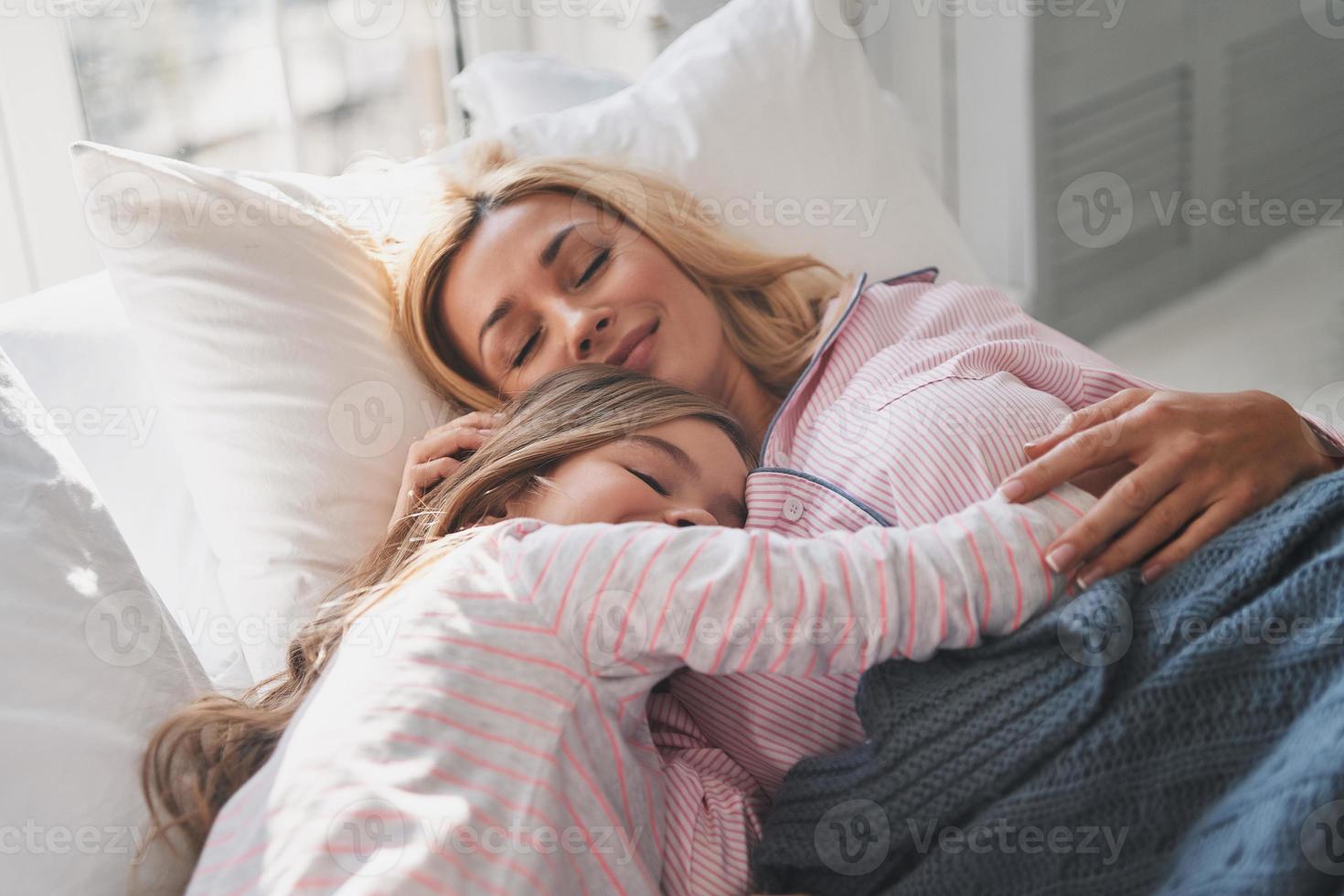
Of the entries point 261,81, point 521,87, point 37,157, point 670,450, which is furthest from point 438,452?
point 261,81

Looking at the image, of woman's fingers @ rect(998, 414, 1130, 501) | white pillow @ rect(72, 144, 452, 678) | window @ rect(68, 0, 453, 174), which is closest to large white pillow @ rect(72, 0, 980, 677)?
white pillow @ rect(72, 144, 452, 678)

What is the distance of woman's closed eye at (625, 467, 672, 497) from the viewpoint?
988mm

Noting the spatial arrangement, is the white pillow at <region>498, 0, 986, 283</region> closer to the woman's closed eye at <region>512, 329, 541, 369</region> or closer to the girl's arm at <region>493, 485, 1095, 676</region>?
the woman's closed eye at <region>512, 329, 541, 369</region>

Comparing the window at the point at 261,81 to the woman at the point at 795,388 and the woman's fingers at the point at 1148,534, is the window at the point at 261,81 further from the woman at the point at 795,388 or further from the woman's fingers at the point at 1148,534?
the woman's fingers at the point at 1148,534

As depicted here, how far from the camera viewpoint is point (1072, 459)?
0.93m

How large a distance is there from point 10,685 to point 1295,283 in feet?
9.09

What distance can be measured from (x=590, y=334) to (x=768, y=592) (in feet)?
1.60

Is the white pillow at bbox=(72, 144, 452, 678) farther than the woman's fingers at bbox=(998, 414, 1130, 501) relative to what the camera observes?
Yes

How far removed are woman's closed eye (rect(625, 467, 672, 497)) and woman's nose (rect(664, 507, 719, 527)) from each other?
23 mm

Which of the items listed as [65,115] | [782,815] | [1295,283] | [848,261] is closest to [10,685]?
[782,815]

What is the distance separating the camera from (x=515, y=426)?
107cm

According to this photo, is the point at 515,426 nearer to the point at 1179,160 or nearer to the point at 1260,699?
the point at 1260,699

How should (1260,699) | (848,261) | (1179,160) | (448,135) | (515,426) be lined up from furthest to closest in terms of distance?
(1179,160) → (448,135) → (848,261) → (515,426) → (1260,699)

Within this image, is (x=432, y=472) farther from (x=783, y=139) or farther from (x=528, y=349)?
(x=783, y=139)
